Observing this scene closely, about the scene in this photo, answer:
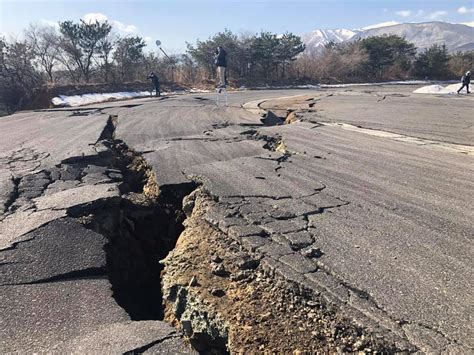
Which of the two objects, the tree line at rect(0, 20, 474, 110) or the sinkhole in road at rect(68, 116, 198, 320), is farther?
the tree line at rect(0, 20, 474, 110)

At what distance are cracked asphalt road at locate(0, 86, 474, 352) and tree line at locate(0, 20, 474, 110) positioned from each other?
834 inches

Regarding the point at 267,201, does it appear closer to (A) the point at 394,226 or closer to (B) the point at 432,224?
(A) the point at 394,226

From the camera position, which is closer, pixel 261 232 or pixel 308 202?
pixel 261 232

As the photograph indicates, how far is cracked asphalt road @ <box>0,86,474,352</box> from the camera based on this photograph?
269 cm

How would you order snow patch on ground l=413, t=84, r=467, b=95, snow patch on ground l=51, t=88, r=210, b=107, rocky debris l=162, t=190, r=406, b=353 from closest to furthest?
rocky debris l=162, t=190, r=406, b=353 < snow patch on ground l=413, t=84, r=467, b=95 < snow patch on ground l=51, t=88, r=210, b=107

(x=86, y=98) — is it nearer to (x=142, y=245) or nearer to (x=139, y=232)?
(x=139, y=232)

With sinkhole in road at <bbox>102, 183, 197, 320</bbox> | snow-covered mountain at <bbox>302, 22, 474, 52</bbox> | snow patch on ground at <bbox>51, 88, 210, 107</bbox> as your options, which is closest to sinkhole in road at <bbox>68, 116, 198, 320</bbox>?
sinkhole in road at <bbox>102, 183, 197, 320</bbox>

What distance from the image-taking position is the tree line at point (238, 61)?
1120 inches

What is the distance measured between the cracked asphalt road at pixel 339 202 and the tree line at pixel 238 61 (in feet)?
69.5

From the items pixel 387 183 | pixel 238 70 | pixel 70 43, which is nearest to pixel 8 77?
pixel 70 43

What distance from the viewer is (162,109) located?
14141 mm

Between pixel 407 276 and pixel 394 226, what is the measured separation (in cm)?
95

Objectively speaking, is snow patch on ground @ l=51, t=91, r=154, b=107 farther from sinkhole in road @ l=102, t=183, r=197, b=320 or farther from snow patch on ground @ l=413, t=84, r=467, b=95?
sinkhole in road @ l=102, t=183, r=197, b=320

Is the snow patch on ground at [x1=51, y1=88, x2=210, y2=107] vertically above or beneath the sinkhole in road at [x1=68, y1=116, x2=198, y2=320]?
above
